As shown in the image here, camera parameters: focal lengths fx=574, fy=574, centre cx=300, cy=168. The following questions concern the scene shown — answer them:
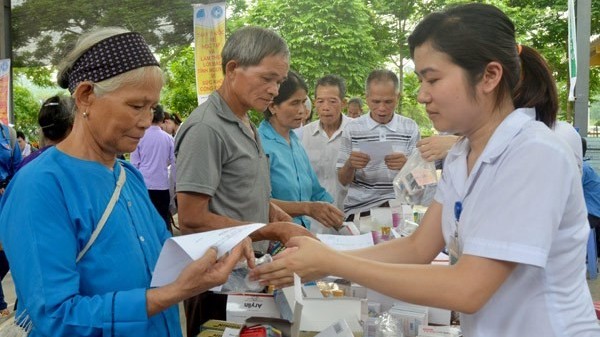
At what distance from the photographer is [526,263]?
3.91 feet

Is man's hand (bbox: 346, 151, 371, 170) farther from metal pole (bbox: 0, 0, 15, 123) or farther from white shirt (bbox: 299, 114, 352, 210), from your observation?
metal pole (bbox: 0, 0, 15, 123)

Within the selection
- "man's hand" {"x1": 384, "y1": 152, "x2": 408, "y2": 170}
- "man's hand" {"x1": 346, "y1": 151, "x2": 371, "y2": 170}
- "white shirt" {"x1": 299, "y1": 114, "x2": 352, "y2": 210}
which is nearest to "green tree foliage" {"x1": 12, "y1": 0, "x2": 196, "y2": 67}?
"white shirt" {"x1": 299, "y1": 114, "x2": 352, "y2": 210}

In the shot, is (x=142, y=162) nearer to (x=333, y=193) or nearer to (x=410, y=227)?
(x=333, y=193)

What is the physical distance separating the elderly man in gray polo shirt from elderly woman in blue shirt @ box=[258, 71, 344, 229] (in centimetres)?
45

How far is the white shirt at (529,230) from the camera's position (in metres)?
1.19

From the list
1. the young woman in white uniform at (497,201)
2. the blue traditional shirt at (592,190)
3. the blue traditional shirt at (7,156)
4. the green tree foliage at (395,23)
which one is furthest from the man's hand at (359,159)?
the green tree foliage at (395,23)

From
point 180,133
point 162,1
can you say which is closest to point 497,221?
point 180,133

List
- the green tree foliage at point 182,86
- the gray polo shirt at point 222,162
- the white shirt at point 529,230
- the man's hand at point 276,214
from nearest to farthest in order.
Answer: the white shirt at point 529,230
the gray polo shirt at point 222,162
the man's hand at point 276,214
the green tree foliage at point 182,86

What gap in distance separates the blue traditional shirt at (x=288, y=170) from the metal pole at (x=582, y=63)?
4.50m

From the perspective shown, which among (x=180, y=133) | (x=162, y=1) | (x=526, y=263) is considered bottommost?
(x=526, y=263)

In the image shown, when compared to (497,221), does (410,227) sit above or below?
below

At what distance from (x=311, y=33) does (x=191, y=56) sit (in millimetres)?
5284

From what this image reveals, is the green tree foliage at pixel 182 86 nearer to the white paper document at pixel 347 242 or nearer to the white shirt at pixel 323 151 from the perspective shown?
the white shirt at pixel 323 151

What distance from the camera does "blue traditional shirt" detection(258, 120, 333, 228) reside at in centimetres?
301
